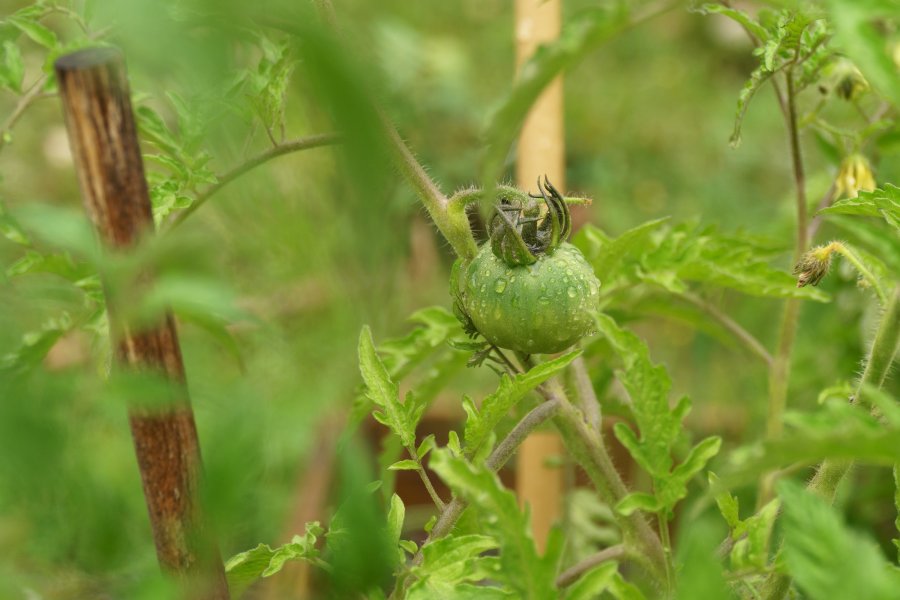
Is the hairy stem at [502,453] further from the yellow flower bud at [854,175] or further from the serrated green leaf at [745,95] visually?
the yellow flower bud at [854,175]

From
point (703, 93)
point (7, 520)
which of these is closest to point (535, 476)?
point (7, 520)

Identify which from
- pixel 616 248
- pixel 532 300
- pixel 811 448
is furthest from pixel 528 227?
pixel 811 448

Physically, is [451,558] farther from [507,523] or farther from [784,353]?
[784,353]

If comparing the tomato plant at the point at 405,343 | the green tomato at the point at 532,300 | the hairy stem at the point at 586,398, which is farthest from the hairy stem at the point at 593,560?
the green tomato at the point at 532,300

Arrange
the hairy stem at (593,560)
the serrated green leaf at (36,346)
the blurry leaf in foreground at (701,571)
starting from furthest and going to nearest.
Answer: the hairy stem at (593,560)
the serrated green leaf at (36,346)
the blurry leaf in foreground at (701,571)

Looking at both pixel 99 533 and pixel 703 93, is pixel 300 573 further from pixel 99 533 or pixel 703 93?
pixel 703 93

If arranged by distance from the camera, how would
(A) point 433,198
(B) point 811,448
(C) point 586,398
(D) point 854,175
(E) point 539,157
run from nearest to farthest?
(B) point 811,448 → (A) point 433,198 → (C) point 586,398 → (D) point 854,175 → (E) point 539,157

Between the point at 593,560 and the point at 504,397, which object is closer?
the point at 504,397
